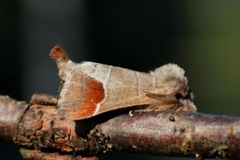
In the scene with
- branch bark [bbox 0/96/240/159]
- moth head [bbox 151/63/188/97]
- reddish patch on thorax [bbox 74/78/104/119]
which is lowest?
branch bark [bbox 0/96/240/159]

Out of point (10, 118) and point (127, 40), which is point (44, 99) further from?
point (127, 40)

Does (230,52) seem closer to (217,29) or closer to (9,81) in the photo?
(217,29)

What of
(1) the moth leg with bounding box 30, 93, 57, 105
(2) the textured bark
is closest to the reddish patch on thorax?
(1) the moth leg with bounding box 30, 93, 57, 105

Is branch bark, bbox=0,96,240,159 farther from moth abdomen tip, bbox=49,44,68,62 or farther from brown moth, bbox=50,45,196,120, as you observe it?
moth abdomen tip, bbox=49,44,68,62

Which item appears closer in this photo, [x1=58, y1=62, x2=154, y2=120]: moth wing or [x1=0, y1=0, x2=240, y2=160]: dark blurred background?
[x1=58, y1=62, x2=154, y2=120]: moth wing

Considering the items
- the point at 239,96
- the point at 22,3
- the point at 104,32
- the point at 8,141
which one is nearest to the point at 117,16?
the point at 104,32

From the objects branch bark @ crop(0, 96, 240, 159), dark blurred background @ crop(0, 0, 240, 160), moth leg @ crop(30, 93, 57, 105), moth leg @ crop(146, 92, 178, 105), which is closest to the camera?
branch bark @ crop(0, 96, 240, 159)
